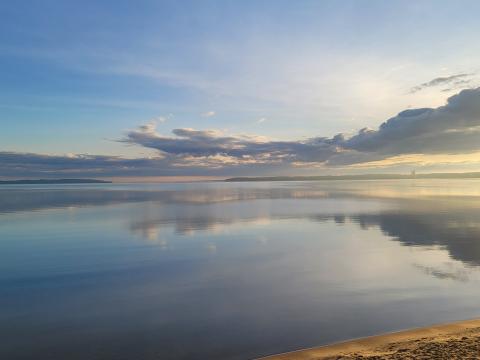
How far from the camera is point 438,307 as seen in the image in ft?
45.3

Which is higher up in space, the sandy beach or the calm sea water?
the sandy beach

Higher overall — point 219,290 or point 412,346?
point 412,346

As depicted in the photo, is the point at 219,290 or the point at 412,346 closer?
the point at 412,346

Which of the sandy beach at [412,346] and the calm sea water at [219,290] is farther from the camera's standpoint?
the calm sea water at [219,290]

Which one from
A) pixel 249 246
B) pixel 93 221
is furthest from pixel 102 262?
pixel 93 221

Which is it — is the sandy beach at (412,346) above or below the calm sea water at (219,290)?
above

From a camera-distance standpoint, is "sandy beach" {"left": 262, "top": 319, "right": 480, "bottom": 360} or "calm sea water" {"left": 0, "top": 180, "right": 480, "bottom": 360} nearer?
"sandy beach" {"left": 262, "top": 319, "right": 480, "bottom": 360}

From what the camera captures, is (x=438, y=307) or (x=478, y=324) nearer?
(x=478, y=324)

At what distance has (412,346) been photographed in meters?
9.67

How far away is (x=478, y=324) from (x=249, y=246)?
1668 centimetres

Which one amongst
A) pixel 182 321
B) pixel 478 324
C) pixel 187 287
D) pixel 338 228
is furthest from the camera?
pixel 338 228

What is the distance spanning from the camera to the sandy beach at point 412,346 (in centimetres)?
902

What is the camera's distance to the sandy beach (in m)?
9.02

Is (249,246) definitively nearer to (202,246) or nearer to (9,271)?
(202,246)
